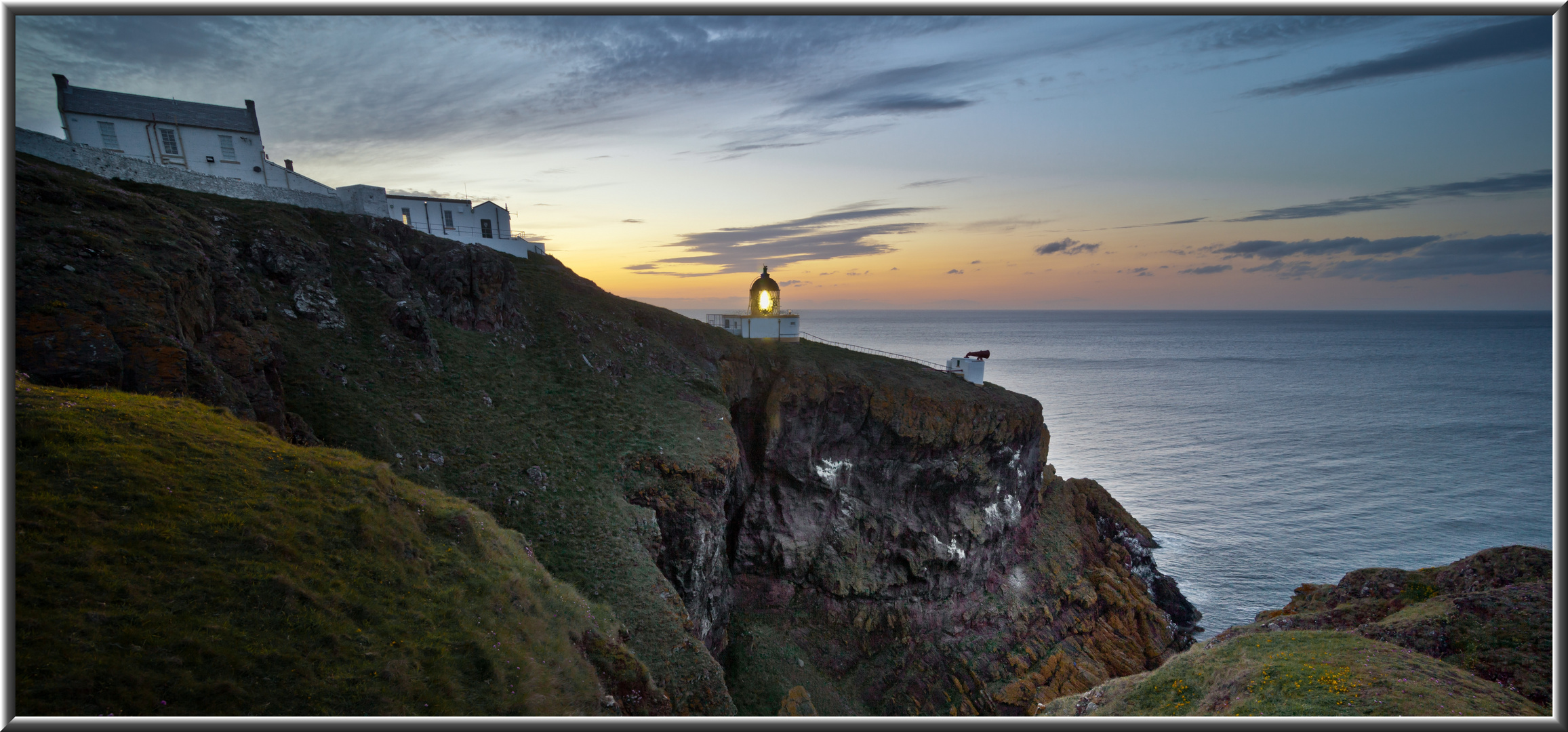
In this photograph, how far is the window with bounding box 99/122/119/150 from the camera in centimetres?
3105

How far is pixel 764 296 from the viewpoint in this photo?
45844 millimetres

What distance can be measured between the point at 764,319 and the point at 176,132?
37717 mm

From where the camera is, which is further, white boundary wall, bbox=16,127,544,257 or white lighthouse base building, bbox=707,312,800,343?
white lighthouse base building, bbox=707,312,800,343

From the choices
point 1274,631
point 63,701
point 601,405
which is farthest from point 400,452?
point 1274,631

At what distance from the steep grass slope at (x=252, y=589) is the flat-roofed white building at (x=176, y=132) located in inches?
1110

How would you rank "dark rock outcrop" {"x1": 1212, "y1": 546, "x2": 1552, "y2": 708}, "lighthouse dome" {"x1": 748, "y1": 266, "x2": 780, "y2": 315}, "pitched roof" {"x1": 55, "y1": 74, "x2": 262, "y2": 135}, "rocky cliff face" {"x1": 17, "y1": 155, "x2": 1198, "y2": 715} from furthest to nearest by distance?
"lighthouse dome" {"x1": 748, "y1": 266, "x2": 780, "y2": 315} → "pitched roof" {"x1": 55, "y1": 74, "x2": 262, "y2": 135} → "rocky cliff face" {"x1": 17, "y1": 155, "x2": 1198, "y2": 715} → "dark rock outcrop" {"x1": 1212, "y1": 546, "x2": 1552, "y2": 708}

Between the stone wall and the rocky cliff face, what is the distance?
132cm

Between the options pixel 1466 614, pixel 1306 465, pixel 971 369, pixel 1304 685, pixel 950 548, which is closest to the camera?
pixel 1304 685

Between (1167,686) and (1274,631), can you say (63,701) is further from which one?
(1274,631)

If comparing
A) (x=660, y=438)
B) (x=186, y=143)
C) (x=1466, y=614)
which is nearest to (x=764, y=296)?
(x=660, y=438)

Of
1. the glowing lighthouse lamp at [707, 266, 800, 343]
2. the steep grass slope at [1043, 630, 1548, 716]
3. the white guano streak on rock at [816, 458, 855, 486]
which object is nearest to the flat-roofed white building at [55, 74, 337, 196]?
the glowing lighthouse lamp at [707, 266, 800, 343]

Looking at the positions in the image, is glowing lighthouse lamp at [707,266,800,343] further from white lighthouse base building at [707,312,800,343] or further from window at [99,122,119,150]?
window at [99,122,119,150]

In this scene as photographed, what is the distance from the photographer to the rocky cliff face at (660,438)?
17312mm

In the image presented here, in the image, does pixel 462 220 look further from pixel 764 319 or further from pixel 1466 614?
pixel 1466 614
